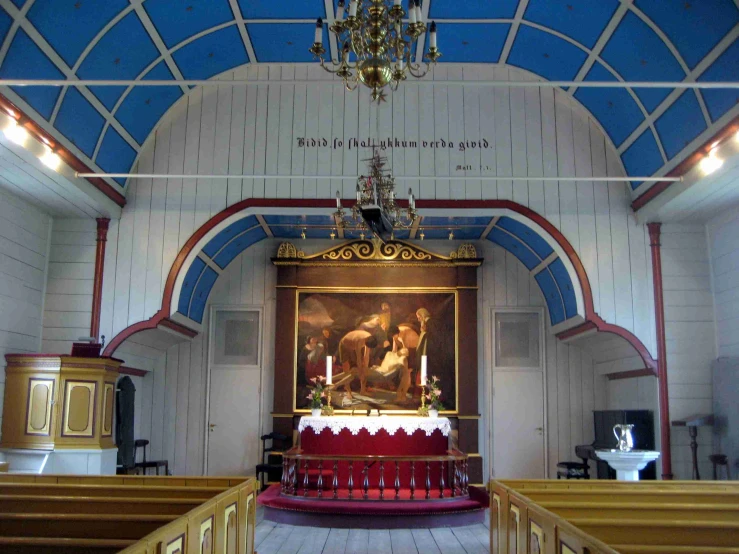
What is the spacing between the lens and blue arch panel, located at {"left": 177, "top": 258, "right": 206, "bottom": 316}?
11406 mm

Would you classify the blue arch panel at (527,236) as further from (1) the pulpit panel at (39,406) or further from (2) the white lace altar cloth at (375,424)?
(1) the pulpit panel at (39,406)

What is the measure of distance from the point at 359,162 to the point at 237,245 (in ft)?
10.7

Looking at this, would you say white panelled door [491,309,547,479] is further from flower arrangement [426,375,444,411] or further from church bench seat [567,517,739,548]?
church bench seat [567,517,739,548]

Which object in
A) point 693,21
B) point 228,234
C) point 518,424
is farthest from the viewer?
point 518,424

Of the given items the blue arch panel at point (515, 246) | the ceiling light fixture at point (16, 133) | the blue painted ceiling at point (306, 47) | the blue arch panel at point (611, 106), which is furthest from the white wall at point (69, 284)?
the blue arch panel at point (611, 106)

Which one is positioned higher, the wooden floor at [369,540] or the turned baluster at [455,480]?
the turned baluster at [455,480]

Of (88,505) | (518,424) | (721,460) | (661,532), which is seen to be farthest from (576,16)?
(88,505)

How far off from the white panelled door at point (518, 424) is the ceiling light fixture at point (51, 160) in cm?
793

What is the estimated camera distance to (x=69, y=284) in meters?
10.9

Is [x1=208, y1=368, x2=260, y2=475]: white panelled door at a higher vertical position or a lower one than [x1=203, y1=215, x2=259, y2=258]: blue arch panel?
lower

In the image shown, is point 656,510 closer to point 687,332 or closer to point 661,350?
point 661,350

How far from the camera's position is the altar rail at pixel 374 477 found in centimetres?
931

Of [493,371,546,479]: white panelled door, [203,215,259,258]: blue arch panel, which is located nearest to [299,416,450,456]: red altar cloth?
[493,371,546,479]: white panelled door

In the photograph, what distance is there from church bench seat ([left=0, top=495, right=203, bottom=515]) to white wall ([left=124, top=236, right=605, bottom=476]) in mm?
8022
